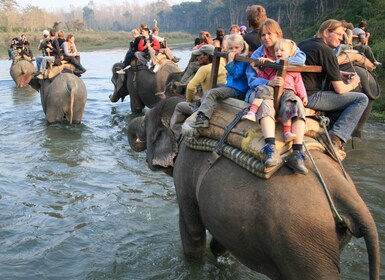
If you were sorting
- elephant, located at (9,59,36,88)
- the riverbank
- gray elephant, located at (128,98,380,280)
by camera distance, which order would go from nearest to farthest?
gray elephant, located at (128,98,380,280) < elephant, located at (9,59,36,88) < the riverbank

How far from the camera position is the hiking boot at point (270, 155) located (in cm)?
281

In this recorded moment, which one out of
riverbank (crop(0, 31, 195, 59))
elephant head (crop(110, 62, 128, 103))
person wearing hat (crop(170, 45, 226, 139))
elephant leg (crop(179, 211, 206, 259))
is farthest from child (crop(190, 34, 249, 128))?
riverbank (crop(0, 31, 195, 59))

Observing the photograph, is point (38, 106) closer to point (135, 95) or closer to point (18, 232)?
point (135, 95)

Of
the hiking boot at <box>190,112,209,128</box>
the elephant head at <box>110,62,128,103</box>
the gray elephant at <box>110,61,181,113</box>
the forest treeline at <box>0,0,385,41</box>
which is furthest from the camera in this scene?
the forest treeline at <box>0,0,385,41</box>

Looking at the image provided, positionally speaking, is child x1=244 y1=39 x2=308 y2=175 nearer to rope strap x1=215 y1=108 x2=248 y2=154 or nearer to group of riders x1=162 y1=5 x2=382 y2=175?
group of riders x1=162 y1=5 x2=382 y2=175

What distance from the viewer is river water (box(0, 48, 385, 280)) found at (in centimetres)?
482

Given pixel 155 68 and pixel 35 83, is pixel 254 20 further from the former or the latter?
pixel 35 83

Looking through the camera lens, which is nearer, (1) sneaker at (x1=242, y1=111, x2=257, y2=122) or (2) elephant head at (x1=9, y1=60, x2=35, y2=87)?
(1) sneaker at (x1=242, y1=111, x2=257, y2=122)

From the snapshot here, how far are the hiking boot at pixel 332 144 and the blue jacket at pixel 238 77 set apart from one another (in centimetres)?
73

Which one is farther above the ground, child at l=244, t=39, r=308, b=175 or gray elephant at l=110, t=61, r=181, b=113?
child at l=244, t=39, r=308, b=175

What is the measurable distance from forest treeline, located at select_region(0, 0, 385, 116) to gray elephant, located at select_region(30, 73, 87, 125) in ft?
10.1

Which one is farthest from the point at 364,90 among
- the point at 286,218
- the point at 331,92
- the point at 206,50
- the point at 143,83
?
the point at 143,83

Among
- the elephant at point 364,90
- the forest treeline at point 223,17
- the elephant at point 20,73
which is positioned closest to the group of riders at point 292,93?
the elephant at point 364,90

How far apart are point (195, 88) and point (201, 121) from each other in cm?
124
